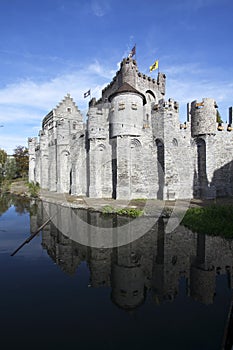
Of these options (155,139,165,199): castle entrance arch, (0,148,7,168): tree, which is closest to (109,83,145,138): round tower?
(155,139,165,199): castle entrance arch

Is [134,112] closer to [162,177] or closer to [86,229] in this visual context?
[162,177]

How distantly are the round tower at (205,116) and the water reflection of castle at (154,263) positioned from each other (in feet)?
39.8

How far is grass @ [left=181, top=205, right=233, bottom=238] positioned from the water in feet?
2.07

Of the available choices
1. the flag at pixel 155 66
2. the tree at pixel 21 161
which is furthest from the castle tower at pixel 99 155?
the tree at pixel 21 161

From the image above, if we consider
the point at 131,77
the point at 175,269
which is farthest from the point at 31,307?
the point at 131,77

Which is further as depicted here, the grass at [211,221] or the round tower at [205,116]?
the round tower at [205,116]

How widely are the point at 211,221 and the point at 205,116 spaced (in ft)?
39.3

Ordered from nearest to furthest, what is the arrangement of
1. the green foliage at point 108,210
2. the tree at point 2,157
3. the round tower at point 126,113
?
1. the green foliage at point 108,210
2. the round tower at point 126,113
3. the tree at point 2,157

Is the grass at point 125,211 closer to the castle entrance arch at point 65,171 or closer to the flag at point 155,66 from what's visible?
the castle entrance arch at point 65,171

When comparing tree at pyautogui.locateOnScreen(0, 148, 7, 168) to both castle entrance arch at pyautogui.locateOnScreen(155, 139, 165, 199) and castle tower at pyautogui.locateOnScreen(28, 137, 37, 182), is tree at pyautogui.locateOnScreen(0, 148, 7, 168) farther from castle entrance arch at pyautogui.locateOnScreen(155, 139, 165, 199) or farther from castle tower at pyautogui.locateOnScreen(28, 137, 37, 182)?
castle entrance arch at pyautogui.locateOnScreen(155, 139, 165, 199)

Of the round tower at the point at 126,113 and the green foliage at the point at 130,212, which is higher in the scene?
the round tower at the point at 126,113

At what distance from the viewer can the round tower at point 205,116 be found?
763 inches

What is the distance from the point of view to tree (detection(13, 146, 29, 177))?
5162cm

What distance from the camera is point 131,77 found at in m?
24.2
